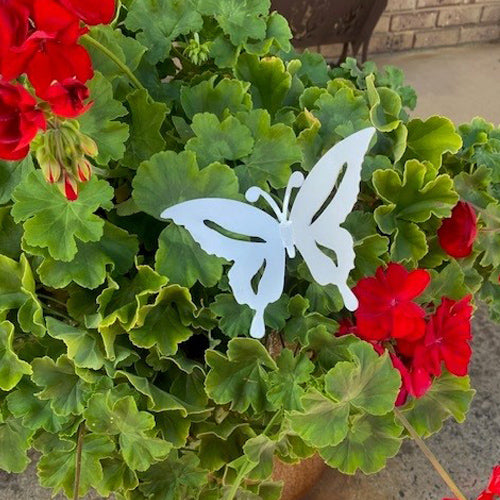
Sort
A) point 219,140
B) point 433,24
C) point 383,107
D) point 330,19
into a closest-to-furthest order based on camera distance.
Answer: point 219,140
point 383,107
point 330,19
point 433,24

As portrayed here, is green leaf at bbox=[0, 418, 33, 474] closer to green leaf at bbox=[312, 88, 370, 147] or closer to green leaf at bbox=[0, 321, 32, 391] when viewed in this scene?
green leaf at bbox=[0, 321, 32, 391]

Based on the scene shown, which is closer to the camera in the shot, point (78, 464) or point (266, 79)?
point (78, 464)

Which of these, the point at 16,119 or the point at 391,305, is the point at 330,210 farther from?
the point at 16,119

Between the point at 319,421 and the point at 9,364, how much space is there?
28cm

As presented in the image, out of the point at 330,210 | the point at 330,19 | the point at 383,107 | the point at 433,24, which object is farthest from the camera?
the point at 433,24

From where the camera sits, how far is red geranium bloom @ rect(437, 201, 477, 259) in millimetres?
714

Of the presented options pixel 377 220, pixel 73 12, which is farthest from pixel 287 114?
pixel 73 12

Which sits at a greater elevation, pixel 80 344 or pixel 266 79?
pixel 266 79

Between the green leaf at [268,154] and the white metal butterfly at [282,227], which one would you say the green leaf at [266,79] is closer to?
the green leaf at [268,154]

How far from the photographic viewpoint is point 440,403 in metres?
0.74

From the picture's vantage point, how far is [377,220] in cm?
70

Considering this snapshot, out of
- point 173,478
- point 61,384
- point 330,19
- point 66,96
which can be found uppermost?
point 66,96

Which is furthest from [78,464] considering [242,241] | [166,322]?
[242,241]

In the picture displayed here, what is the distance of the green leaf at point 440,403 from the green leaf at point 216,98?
35 centimetres
